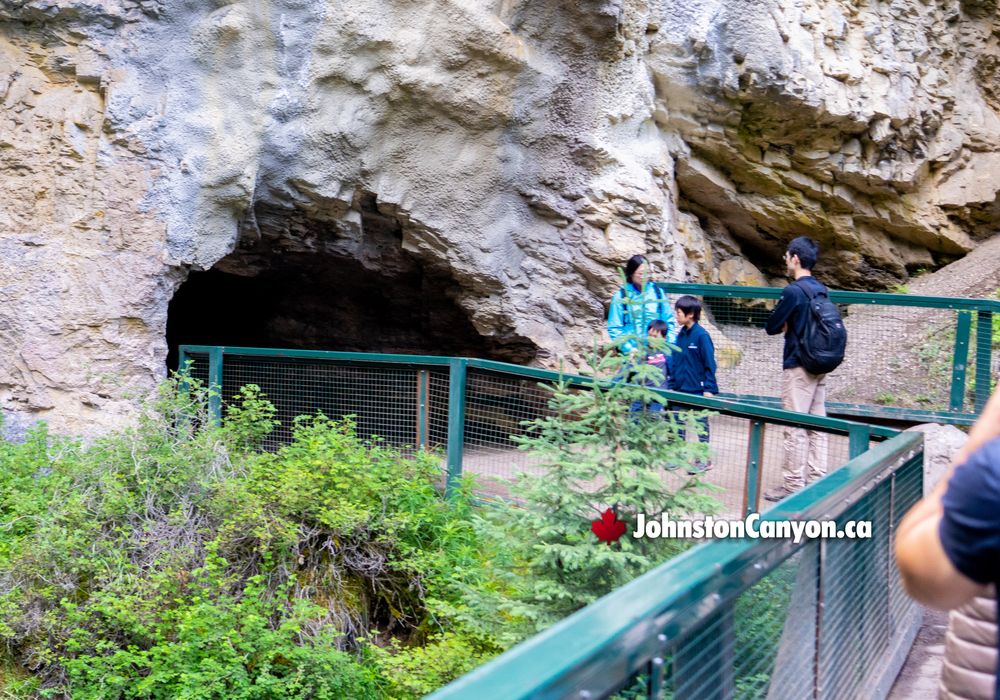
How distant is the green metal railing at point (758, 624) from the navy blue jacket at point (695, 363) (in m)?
2.40

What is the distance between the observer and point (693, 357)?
6.41 metres

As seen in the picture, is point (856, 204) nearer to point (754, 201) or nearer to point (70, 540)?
point (754, 201)

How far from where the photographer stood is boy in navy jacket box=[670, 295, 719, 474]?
6.41 metres

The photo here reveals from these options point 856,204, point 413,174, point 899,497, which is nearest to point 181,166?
point 413,174

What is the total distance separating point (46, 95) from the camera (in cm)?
753

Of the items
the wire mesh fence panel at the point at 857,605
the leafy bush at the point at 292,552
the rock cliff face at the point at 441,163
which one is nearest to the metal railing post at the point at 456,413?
the leafy bush at the point at 292,552

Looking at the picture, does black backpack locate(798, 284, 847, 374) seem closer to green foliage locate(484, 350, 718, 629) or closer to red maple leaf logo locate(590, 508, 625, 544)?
green foliage locate(484, 350, 718, 629)

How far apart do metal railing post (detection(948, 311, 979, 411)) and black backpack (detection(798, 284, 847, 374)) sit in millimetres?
1531

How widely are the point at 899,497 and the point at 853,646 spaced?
91 centimetres

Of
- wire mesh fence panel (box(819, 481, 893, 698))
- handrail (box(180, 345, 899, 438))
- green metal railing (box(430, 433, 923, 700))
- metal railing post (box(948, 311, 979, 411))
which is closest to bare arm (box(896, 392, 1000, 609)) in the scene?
green metal railing (box(430, 433, 923, 700))

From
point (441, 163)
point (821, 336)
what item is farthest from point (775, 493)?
point (441, 163)

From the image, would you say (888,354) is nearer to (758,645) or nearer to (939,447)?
(939,447)

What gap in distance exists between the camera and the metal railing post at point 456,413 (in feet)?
21.3

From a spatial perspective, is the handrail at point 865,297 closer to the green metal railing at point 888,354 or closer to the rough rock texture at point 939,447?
the green metal railing at point 888,354
